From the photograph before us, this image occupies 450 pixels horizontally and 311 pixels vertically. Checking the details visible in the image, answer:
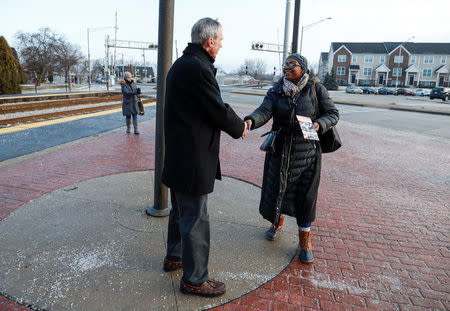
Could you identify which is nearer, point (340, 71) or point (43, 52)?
point (43, 52)

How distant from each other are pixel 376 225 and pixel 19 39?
43.0m

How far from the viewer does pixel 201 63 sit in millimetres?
2236

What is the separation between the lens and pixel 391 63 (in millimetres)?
72938

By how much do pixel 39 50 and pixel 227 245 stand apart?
133 ft

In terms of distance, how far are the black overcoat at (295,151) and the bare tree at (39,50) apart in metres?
38.8

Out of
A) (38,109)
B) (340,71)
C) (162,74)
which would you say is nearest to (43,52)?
(38,109)

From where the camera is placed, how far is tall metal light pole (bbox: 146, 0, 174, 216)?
3.61 meters

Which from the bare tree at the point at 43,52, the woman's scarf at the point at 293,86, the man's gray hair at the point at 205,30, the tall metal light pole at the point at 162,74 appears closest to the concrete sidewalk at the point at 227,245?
the tall metal light pole at the point at 162,74

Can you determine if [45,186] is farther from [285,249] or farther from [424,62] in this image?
[424,62]

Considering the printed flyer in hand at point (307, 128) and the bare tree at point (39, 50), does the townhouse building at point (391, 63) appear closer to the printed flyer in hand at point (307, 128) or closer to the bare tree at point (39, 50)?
the bare tree at point (39, 50)

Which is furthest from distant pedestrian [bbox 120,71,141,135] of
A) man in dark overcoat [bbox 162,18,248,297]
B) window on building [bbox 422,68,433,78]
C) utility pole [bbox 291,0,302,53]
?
window on building [bbox 422,68,433,78]

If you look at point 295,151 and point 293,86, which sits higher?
point 293,86

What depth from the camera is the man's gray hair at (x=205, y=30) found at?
2305mm

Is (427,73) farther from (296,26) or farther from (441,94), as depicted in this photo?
(296,26)
